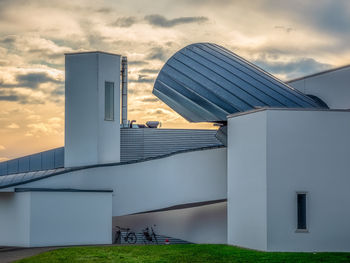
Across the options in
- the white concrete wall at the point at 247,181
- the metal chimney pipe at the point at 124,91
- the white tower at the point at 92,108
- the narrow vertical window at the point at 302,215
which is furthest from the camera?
the metal chimney pipe at the point at 124,91

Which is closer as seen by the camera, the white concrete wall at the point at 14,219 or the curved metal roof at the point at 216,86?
the white concrete wall at the point at 14,219

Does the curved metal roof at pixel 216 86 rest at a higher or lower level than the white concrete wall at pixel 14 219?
higher

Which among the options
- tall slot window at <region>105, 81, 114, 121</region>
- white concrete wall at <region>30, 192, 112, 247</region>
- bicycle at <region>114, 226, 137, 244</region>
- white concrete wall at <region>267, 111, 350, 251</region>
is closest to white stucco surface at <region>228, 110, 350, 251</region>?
white concrete wall at <region>267, 111, 350, 251</region>

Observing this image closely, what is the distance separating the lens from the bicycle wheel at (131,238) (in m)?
29.2

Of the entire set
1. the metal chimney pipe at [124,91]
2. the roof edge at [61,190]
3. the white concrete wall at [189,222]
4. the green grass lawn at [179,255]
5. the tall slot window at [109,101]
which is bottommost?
the green grass lawn at [179,255]

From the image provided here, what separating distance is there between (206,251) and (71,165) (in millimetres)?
10666

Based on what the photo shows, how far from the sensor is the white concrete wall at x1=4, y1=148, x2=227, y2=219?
2717 centimetres

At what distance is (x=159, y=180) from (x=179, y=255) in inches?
336

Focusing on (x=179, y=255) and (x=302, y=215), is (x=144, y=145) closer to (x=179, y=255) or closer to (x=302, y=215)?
(x=179, y=255)

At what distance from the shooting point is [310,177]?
814 inches

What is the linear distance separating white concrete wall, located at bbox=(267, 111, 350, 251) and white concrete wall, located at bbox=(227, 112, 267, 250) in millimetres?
385

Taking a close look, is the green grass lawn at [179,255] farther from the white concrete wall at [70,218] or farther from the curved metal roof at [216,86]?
the curved metal roof at [216,86]

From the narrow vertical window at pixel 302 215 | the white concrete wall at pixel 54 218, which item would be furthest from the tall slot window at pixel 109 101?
the narrow vertical window at pixel 302 215

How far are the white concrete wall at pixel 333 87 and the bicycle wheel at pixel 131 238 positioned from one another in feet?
35.5
